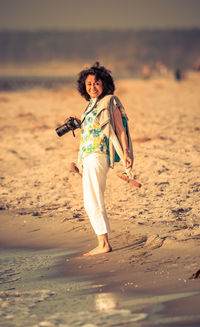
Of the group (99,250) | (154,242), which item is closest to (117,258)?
(99,250)

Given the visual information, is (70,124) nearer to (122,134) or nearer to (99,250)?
(122,134)

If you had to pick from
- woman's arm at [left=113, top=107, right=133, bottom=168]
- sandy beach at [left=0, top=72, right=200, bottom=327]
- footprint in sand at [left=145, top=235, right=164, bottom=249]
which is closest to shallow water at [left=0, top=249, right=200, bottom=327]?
sandy beach at [left=0, top=72, right=200, bottom=327]

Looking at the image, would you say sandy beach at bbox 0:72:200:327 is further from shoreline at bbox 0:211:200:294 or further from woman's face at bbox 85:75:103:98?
woman's face at bbox 85:75:103:98

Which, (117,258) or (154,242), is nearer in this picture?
(117,258)

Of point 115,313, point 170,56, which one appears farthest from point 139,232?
point 170,56

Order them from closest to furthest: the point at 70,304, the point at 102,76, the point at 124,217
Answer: the point at 70,304
the point at 102,76
the point at 124,217

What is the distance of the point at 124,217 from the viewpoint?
6383 millimetres

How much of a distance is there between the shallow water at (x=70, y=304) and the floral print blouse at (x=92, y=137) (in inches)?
38.4

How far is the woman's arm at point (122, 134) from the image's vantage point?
15.7ft

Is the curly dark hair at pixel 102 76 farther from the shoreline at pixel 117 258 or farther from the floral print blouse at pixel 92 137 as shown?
the shoreline at pixel 117 258

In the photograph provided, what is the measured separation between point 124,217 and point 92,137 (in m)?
1.76

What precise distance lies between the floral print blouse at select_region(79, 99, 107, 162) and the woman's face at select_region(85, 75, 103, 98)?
11 centimetres

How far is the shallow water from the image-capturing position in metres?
3.60

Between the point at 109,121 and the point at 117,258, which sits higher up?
the point at 109,121
